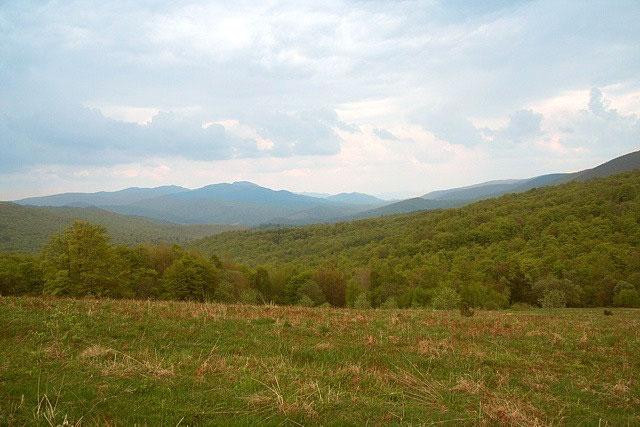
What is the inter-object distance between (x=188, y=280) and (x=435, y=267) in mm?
58989

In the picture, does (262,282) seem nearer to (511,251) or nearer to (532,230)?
(511,251)

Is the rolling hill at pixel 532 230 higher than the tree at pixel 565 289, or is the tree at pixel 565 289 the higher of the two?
the rolling hill at pixel 532 230

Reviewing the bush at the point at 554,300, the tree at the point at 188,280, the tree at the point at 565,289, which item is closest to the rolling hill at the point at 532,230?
the tree at the point at 565,289

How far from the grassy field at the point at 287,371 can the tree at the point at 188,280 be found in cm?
4715

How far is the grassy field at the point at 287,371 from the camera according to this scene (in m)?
5.91

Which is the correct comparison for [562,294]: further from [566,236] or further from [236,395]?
[236,395]

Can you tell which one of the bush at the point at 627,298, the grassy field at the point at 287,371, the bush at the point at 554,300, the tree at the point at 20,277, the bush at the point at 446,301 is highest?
the grassy field at the point at 287,371

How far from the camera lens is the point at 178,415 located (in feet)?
18.2

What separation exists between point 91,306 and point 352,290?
65646 mm

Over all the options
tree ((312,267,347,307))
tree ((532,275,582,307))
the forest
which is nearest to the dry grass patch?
the forest

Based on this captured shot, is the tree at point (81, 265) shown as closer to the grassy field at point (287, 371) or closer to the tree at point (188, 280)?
the tree at point (188, 280)

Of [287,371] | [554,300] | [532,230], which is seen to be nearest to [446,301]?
[554,300]

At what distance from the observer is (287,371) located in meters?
8.14

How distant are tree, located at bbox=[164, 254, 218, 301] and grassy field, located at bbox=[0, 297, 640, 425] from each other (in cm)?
4715
